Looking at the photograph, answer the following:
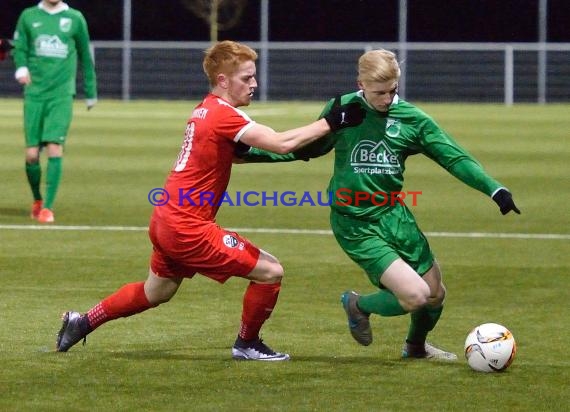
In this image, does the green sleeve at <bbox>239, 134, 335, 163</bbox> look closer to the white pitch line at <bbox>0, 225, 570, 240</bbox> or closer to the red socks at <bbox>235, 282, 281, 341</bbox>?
the red socks at <bbox>235, 282, 281, 341</bbox>

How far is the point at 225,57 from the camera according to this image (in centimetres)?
690

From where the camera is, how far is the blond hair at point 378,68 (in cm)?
679

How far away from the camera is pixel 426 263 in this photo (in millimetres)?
7043

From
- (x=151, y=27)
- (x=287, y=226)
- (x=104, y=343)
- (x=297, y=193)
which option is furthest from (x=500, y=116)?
(x=104, y=343)

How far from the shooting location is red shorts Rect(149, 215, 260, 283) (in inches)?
269

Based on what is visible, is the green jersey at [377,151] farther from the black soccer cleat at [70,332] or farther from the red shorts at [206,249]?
the black soccer cleat at [70,332]

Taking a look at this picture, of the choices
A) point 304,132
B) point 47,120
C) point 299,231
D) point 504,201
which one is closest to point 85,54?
point 47,120

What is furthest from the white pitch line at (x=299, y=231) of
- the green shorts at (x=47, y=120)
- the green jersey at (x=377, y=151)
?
the green jersey at (x=377, y=151)

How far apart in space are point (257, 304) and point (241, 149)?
78 cm

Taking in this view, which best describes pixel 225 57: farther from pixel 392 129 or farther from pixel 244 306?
pixel 244 306

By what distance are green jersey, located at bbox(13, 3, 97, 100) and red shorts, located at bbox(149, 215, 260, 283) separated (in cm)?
654

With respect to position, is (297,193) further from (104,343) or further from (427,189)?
(104,343)

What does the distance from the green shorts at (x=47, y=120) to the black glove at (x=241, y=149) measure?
6264 millimetres

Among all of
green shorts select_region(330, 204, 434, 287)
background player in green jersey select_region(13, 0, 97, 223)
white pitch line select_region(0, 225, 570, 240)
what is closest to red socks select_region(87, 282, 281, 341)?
green shorts select_region(330, 204, 434, 287)
